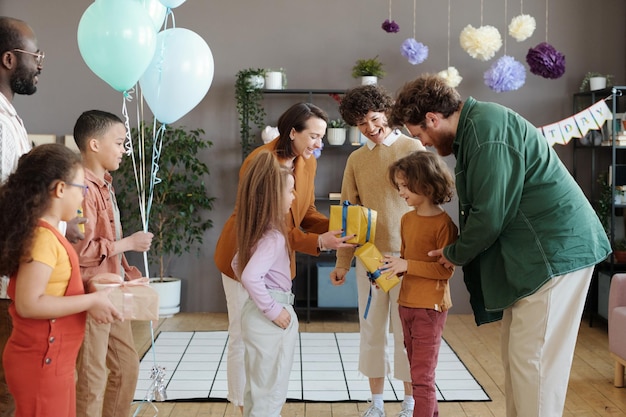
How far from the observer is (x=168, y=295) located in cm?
579

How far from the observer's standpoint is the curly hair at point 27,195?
78.7 inches

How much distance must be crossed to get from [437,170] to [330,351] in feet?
7.45

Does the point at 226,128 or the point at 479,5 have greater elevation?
the point at 479,5

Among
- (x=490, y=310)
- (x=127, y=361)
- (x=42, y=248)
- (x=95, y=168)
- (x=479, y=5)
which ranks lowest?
(x=127, y=361)

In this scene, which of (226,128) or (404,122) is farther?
(226,128)

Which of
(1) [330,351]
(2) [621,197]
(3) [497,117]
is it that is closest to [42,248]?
(3) [497,117]

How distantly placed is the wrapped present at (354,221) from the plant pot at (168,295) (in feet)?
10.3

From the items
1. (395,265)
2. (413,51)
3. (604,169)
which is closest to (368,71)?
(413,51)

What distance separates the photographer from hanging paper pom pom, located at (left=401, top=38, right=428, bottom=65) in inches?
220

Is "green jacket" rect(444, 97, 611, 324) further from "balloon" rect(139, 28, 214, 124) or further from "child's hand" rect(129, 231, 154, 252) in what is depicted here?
"balloon" rect(139, 28, 214, 124)

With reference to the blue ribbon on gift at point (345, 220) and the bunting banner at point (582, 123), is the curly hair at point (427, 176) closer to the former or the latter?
the blue ribbon on gift at point (345, 220)

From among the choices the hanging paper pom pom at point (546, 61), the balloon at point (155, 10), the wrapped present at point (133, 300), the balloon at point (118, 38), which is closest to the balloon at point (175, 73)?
the balloon at point (155, 10)

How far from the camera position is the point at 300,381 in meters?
4.11

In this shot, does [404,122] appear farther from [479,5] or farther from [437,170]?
[479,5]
